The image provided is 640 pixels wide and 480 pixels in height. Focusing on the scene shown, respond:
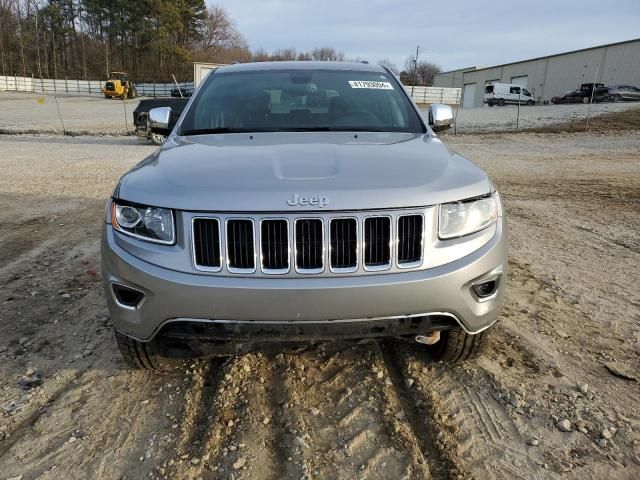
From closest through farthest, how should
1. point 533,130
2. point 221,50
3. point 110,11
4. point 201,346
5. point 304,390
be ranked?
point 201,346
point 304,390
point 533,130
point 110,11
point 221,50

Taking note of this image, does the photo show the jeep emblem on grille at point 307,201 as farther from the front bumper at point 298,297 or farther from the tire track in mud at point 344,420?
the tire track in mud at point 344,420

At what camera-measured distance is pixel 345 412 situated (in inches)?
97.7

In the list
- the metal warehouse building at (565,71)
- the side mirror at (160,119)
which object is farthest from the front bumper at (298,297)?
the metal warehouse building at (565,71)

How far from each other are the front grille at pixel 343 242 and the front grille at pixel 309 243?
5 centimetres

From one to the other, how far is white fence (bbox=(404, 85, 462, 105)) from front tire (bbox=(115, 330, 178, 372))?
184ft

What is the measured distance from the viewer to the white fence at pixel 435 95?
5656 centimetres

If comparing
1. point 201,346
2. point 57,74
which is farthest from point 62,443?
point 57,74

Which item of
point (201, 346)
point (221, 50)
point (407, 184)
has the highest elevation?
point (221, 50)

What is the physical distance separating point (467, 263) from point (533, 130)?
64.9ft

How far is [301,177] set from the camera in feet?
7.50

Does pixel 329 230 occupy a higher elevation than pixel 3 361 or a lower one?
higher

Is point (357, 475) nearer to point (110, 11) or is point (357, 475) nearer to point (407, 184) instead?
point (407, 184)

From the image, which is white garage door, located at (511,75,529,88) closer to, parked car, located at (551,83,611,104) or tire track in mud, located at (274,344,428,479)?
parked car, located at (551,83,611,104)

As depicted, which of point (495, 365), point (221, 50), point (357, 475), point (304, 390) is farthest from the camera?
point (221, 50)
